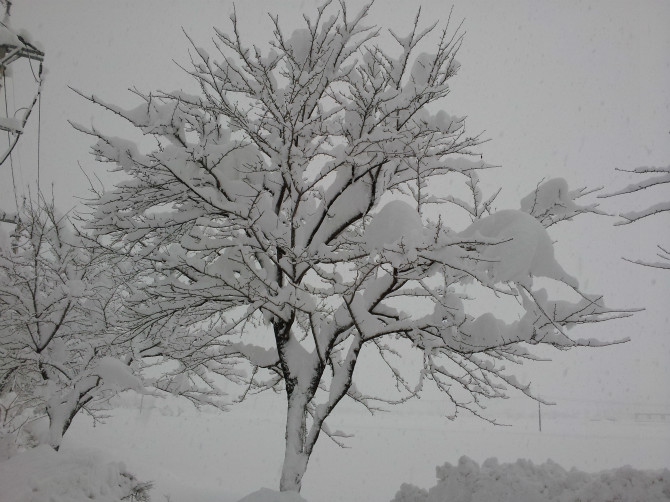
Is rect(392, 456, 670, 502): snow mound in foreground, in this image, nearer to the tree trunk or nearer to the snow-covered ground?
the tree trunk

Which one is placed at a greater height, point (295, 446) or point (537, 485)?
point (295, 446)

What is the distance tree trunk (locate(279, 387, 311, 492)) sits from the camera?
4984 millimetres

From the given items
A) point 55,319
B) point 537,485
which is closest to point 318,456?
point 55,319

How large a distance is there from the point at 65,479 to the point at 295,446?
288cm

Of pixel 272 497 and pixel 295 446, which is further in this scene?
pixel 295 446

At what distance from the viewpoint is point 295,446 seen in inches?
203

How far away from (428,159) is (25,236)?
30.6 feet

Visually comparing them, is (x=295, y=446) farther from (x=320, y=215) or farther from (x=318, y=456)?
(x=318, y=456)

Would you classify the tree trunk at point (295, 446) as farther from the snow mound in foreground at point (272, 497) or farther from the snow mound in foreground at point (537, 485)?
the snow mound in foreground at point (537, 485)

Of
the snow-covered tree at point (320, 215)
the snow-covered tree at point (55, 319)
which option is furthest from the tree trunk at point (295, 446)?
the snow-covered tree at point (55, 319)

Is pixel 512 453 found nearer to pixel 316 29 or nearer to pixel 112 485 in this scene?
pixel 112 485

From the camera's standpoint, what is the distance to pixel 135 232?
5195 millimetres

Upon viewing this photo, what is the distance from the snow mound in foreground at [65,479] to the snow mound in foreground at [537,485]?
3.92 metres

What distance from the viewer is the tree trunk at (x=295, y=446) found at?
4.98 metres
